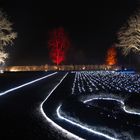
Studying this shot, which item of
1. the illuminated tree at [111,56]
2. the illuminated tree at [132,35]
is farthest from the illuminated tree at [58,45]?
the illuminated tree at [132,35]

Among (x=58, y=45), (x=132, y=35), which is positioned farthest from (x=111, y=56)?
(x=132, y=35)

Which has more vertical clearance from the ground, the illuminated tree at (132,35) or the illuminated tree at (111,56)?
the illuminated tree at (132,35)

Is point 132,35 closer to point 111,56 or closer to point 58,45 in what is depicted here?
point 58,45

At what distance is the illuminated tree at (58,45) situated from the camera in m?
74.1

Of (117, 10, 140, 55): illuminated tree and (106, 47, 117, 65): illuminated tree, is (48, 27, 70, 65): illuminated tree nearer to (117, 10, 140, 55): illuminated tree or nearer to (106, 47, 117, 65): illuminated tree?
(106, 47, 117, 65): illuminated tree

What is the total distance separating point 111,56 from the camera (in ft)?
267

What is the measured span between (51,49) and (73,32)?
31.4ft

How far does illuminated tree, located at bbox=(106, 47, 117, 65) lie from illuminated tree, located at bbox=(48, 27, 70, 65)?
10881mm

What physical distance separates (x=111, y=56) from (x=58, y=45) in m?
14.3

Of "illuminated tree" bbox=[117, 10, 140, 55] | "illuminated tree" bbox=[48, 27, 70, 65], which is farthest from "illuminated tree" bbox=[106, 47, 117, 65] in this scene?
"illuminated tree" bbox=[117, 10, 140, 55]

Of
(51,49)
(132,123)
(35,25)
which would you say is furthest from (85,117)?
(35,25)

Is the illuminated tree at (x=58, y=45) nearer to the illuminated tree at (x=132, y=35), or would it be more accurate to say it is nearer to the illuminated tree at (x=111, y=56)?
the illuminated tree at (x=111, y=56)

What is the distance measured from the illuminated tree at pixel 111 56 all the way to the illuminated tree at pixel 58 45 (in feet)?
35.7

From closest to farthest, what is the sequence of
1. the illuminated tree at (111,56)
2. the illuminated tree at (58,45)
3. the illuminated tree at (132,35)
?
the illuminated tree at (132,35) < the illuminated tree at (58,45) < the illuminated tree at (111,56)
